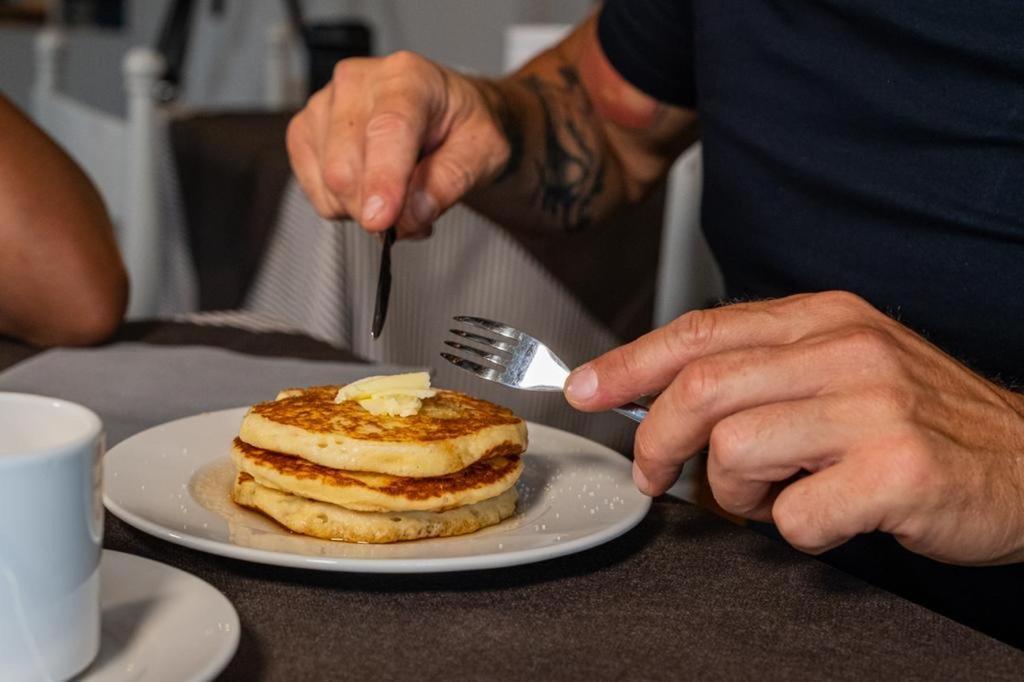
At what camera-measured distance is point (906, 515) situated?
556mm

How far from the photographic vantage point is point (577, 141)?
1430 mm

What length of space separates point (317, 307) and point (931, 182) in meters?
0.92

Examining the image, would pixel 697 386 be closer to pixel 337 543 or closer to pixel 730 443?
pixel 730 443

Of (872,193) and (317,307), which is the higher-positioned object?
(872,193)

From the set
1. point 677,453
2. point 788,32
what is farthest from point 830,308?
point 788,32

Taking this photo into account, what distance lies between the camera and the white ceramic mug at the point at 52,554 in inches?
15.2

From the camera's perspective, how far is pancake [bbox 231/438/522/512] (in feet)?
1.97

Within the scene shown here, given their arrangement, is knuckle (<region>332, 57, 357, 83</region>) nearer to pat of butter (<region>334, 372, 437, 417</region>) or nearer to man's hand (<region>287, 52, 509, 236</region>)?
man's hand (<region>287, 52, 509, 236</region>)

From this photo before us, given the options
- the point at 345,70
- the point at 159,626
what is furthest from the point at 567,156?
the point at 159,626

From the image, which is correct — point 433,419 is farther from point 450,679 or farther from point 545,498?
point 450,679

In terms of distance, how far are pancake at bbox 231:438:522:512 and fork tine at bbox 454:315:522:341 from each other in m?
0.08

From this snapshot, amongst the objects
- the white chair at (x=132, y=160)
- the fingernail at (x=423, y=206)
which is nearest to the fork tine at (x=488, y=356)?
the fingernail at (x=423, y=206)

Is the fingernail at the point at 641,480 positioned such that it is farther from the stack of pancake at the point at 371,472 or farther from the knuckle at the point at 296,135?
the knuckle at the point at 296,135

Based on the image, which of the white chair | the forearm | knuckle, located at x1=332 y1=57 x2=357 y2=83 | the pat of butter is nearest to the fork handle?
the pat of butter
